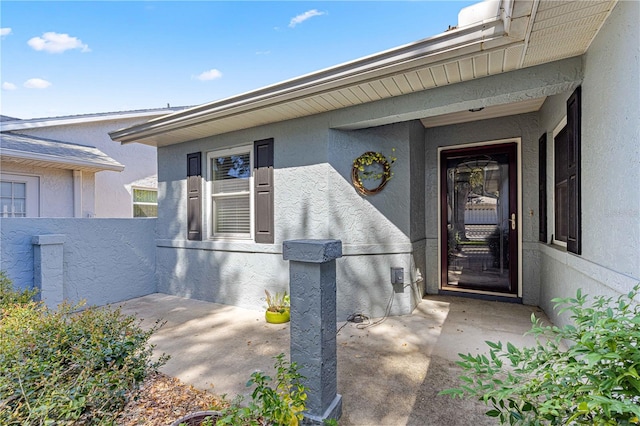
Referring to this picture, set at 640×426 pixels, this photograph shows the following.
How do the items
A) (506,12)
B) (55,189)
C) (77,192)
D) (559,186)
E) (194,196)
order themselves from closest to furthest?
(506,12) < (559,186) < (194,196) < (55,189) < (77,192)

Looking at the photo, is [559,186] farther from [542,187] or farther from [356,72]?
[356,72]

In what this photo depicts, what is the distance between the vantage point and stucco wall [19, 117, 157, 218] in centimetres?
746

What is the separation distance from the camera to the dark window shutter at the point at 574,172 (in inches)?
96.7

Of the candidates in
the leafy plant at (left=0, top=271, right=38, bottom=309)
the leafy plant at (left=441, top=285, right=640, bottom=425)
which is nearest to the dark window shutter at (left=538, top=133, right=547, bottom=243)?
the leafy plant at (left=441, top=285, right=640, bottom=425)

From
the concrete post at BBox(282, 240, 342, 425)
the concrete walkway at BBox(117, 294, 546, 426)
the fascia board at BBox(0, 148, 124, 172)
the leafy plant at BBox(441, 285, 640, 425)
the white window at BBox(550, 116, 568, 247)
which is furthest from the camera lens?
the fascia board at BBox(0, 148, 124, 172)

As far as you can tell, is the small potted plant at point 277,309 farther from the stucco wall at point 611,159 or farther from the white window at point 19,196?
the white window at point 19,196

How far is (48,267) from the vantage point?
4.06 metres

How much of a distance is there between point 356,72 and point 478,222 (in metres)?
3.22

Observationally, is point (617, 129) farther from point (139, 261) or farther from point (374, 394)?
point (139, 261)

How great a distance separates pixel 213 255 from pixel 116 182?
4.97 meters

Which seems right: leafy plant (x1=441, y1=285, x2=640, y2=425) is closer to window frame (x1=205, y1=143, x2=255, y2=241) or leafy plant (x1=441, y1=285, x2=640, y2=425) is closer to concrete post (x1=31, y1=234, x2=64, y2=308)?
window frame (x1=205, y1=143, x2=255, y2=241)

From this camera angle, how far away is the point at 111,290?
16.0ft

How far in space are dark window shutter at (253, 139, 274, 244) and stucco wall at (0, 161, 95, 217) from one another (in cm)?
516

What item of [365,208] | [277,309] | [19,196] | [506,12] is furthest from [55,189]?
[506,12]
